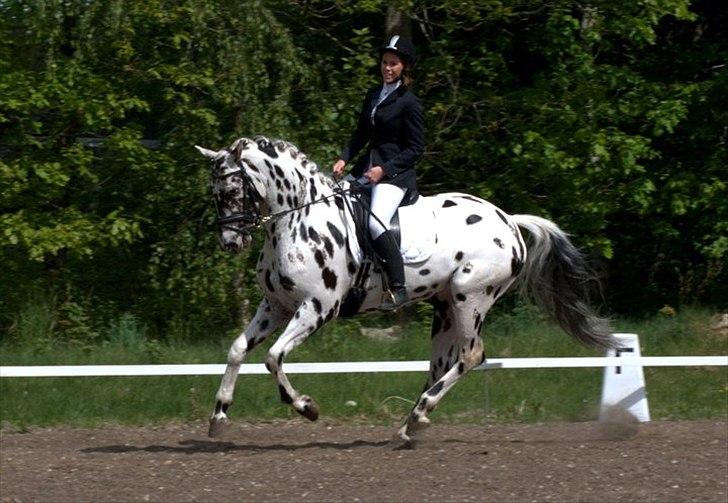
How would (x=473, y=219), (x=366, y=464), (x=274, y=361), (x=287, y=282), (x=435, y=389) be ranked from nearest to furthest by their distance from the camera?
(x=366, y=464), (x=274, y=361), (x=287, y=282), (x=435, y=389), (x=473, y=219)

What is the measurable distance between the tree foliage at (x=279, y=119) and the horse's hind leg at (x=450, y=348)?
3.59m

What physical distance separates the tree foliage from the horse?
3.68 meters

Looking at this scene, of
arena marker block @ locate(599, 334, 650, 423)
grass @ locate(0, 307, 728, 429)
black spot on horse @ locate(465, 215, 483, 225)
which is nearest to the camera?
black spot on horse @ locate(465, 215, 483, 225)

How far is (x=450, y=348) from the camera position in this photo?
9.29 meters

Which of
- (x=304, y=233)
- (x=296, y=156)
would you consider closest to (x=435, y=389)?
(x=304, y=233)

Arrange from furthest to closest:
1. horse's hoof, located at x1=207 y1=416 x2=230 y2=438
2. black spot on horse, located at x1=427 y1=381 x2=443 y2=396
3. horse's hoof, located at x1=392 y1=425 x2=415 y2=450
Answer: black spot on horse, located at x1=427 y1=381 x2=443 y2=396
horse's hoof, located at x1=392 y1=425 x2=415 y2=450
horse's hoof, located at x1=207 y1=416 x2=230 y2=438

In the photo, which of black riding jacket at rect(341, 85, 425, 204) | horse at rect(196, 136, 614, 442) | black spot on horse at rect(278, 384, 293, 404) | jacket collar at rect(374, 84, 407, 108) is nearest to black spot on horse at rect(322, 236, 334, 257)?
horse at rect(196, 136, 614, 442)

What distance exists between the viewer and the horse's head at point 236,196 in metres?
8.18

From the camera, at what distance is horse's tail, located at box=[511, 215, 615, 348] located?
31.5 ft

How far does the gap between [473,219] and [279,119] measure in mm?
3894

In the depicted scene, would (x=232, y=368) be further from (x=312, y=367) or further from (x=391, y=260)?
(x=312, y=367)

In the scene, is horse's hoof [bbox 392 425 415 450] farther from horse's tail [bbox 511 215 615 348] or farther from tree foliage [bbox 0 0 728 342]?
tree foliage [bbox 0 0 728 342]

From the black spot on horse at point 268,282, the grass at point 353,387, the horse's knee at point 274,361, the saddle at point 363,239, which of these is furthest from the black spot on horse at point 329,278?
the grass at point 353,387

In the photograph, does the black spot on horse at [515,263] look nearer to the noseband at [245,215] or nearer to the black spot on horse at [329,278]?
the black spot on horse at [329,278]
